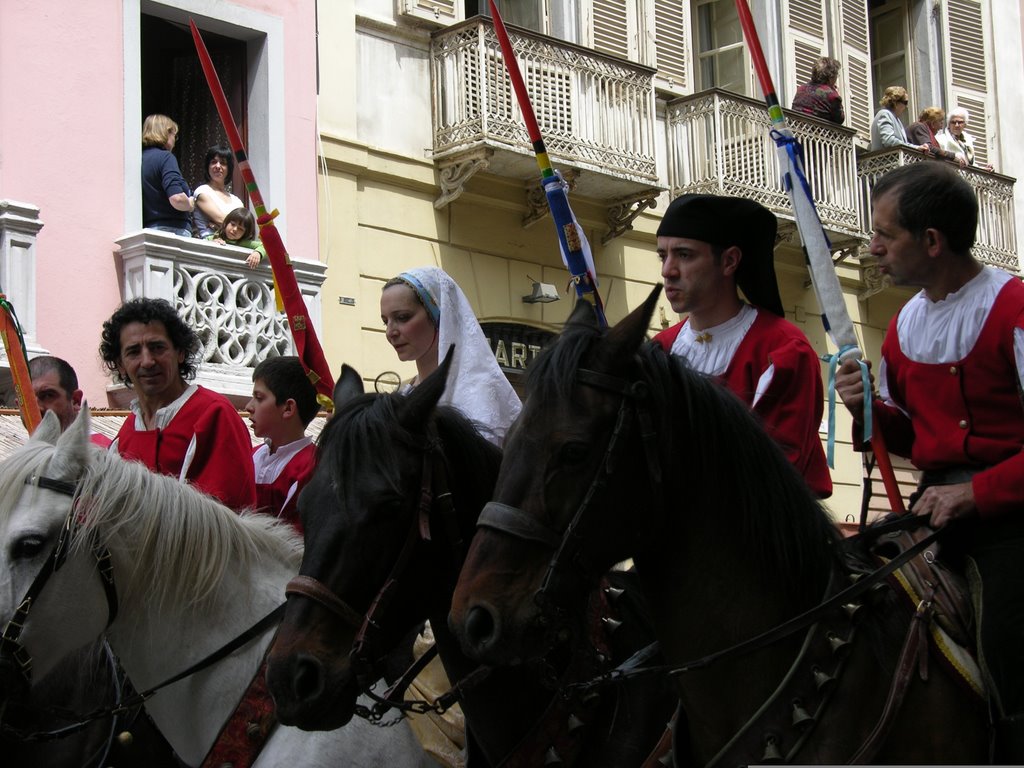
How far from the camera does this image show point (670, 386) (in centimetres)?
357

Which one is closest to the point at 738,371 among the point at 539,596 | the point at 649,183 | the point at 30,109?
the point at 539,596

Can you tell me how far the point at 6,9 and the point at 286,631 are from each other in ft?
29.0

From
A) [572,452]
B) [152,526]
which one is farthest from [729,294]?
[152,526]

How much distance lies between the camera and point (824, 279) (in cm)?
420

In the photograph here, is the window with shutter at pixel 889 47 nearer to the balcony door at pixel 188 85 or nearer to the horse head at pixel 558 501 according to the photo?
the balcony door at pixel 188 85

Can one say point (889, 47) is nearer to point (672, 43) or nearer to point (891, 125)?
point (891, 125)

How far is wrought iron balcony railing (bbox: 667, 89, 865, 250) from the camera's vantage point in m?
16.7

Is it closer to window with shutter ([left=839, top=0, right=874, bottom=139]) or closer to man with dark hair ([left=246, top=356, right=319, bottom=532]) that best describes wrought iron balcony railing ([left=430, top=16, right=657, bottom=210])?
window with shutter ([left=839, top=0, right=874, bottom=139])

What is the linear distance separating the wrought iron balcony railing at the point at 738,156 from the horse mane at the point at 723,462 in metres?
13.0

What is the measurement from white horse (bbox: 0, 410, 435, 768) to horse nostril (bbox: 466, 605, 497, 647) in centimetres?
127

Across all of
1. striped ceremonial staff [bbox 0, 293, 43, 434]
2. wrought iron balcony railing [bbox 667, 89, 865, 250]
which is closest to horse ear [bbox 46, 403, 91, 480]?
striped ceremonial staff [bbox 0, 293, 43, 434]

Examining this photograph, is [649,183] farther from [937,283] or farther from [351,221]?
[937,283]

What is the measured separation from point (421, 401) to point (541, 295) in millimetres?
11083

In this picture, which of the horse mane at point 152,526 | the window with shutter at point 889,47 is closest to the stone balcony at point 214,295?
the horse mane at point 152,526
